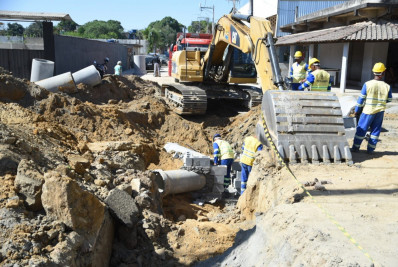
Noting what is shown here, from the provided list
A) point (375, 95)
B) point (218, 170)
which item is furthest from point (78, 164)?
point (375, 95)

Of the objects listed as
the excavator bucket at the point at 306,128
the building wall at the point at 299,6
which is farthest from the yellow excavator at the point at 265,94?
the building wall at the point at 299,6

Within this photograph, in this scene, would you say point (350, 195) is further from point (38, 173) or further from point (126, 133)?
point (126, 133)

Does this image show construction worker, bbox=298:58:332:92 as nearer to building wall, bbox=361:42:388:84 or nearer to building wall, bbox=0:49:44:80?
building wall, bbox=0:49:44:80

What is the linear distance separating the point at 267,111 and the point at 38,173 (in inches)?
169

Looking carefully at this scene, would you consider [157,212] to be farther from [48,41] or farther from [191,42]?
[191,42]

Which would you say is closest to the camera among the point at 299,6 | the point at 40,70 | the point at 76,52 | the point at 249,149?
the point at 249,149

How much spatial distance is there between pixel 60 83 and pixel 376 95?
32.0 ft

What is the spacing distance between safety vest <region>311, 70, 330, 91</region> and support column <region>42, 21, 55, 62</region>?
11827 millimetres

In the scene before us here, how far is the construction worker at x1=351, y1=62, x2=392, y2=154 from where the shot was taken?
7.33 meters

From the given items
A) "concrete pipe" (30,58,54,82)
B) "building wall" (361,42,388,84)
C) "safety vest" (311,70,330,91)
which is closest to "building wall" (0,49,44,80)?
"concrete pipe" (30,58,54,82)

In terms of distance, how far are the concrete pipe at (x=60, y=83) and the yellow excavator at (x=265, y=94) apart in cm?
368

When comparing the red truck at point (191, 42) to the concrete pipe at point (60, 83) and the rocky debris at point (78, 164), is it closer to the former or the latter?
the concrete pipe at point (60, 83)

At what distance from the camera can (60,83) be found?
13.0 metres

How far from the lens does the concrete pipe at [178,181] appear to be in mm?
7965
